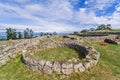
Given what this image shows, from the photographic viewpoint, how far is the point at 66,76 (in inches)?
802

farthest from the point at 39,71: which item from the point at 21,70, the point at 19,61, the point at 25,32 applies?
the point at 25,32

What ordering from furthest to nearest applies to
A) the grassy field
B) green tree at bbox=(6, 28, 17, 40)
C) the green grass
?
green tree at bbox=(6, 28, 17, 40)
the green grass
the grassy field

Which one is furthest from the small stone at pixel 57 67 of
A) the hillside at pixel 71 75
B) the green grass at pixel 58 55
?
the green grass at pixel 58 55

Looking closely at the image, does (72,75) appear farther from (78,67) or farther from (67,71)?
(78,67)

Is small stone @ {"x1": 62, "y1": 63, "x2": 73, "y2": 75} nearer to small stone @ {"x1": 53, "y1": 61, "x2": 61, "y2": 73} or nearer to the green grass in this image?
small stone @ {"x1": 53, "y1": 61, "x2": 61, "y2": 73}

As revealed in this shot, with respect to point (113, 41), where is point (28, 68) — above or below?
below

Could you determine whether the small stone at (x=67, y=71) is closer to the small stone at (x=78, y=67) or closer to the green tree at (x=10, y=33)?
the small stone at (x=78, y=67)

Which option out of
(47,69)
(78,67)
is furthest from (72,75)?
(47,69)

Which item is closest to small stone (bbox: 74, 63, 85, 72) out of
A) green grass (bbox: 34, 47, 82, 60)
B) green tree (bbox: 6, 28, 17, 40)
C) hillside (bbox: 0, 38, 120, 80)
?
hillside (bbox: 0, 38, 120, 80)

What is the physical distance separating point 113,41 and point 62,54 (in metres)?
17.6

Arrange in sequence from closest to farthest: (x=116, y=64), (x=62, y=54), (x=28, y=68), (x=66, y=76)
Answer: (x=66, y=76) < (x=28, y=68) < (x=116, y=64) < (x=62, y=54)

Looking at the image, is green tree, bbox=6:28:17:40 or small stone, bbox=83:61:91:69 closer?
small stone, bbox=83:61:91:69

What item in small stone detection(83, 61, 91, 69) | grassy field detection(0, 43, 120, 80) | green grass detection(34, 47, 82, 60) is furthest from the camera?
green grass detection(34, 47, 82, 60)

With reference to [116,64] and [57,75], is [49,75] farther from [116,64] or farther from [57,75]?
[116,64]
